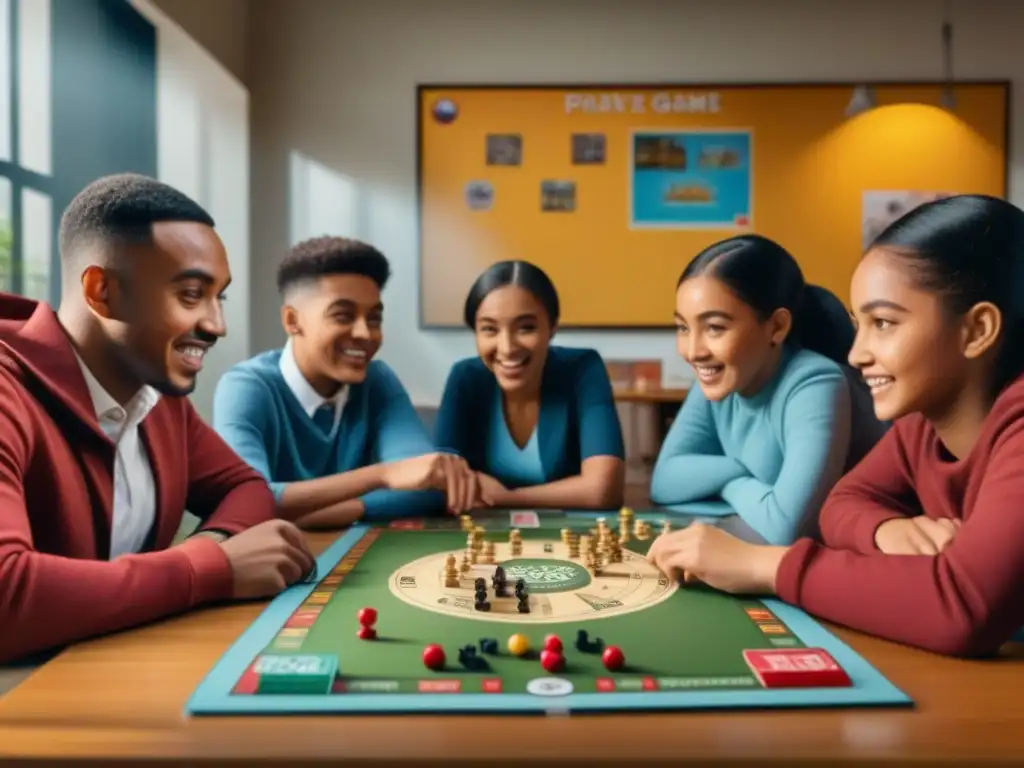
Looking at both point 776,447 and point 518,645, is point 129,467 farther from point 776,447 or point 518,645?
point 776,447

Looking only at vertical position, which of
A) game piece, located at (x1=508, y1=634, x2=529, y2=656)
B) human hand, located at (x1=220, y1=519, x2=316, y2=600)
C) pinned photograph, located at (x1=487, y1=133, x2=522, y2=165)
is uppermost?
pinned photograph, located at (x1=487, y1=133, x2=522, y2=165)

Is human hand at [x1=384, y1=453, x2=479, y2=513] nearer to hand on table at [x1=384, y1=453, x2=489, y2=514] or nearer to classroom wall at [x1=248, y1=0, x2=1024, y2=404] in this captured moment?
hand on table at [x1=384, y1=453, x2=489, y2=514]

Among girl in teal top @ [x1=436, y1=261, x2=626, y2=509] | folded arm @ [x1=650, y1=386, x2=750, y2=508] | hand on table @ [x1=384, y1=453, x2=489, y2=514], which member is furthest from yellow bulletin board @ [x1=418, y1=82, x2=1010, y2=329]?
hand on table @ [x1=384, y1=453, x2=489, y2=514]

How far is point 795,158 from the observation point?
12.0 feet


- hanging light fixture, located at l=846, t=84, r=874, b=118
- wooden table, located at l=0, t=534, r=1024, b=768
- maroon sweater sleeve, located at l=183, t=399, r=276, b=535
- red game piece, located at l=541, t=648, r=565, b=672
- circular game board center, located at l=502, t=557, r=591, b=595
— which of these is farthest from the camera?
hanging light fixture, located at l=846, t=84, r=874, b=118

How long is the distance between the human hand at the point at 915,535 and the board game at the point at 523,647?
0.14m

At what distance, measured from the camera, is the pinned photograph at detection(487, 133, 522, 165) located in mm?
3660

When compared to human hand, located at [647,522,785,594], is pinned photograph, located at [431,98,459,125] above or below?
above

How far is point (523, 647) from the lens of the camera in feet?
2.28

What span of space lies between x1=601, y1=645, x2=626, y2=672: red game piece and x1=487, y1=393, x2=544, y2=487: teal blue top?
0.99 m

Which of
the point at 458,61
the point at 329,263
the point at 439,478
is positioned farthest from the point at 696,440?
the point at 458,61

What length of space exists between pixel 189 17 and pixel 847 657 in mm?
2990

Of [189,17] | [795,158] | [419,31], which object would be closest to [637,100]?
[795,158]

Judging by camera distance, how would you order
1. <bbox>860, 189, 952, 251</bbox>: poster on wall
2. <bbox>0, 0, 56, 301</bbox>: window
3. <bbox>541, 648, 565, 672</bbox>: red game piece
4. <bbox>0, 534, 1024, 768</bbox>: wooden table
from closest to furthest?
<bbox>0, 534, 1024, 768</bbox>: wooden table → <bbox>541, 648, 565, 672</bbox>: red game piece → <bbox>0, 0, 56, 301</bbox>: window → <bbox>860, 189, 952, 251</bbox>: poster on wall
